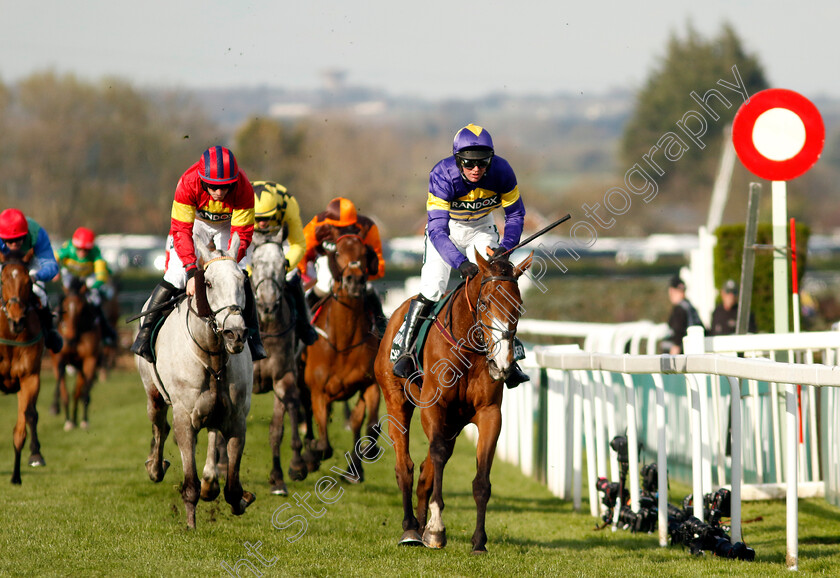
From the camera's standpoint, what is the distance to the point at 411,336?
A: 20.2 feet

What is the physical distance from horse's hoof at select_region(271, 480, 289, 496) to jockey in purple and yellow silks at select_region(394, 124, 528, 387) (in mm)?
1979

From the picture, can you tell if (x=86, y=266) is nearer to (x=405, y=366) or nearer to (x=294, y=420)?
(x=294, y=420)

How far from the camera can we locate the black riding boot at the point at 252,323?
19.3 feet

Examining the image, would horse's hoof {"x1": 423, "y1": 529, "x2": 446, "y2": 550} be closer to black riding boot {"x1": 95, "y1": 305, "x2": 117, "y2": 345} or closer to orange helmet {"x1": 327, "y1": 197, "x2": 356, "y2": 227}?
orange helmet {"x1": 327, "y1": 197, "x2": 356, "y2": 227}

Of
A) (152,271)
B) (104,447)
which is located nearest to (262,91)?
(152,271)

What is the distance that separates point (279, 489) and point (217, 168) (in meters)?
2.60

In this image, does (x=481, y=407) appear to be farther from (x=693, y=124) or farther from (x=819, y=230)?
(x=819, y=230)

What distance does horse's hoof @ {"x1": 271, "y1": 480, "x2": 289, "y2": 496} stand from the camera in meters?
7.55

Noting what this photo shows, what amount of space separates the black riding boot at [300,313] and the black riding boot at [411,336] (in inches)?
88.5

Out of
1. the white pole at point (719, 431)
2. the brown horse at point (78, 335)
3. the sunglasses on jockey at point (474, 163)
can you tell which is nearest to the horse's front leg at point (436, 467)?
the sunglasses on jockey at point (474, 163)

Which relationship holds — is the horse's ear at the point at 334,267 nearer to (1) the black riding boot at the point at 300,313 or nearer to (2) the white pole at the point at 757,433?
(1) the black riding boot at the point at 300,313

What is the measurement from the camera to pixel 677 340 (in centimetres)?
1062

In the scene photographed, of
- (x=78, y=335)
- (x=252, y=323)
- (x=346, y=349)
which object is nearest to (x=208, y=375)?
(x=252, y=323)

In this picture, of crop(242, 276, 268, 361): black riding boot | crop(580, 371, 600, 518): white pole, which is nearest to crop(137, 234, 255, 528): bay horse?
crop(242, 276, 268, 361): black riding boot
